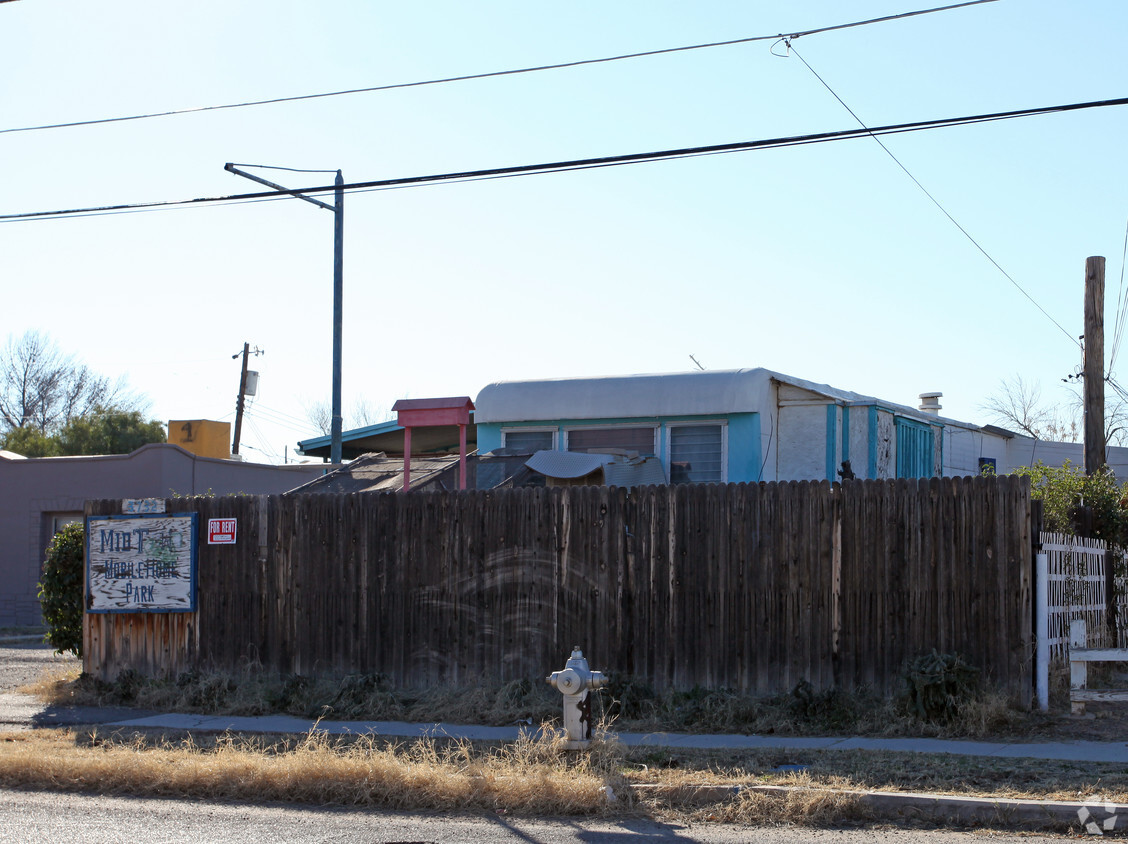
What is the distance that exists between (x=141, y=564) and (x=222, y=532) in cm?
116

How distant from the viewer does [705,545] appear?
11828 millimetres

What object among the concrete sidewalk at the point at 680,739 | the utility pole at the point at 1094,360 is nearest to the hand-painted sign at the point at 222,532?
the concrete sidewalk at the point at 680,739

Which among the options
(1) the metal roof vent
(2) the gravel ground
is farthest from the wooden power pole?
(1) the metal roof vent

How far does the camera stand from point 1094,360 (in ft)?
54.4

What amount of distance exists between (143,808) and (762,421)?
33.9 feet

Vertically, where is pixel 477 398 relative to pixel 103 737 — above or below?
above

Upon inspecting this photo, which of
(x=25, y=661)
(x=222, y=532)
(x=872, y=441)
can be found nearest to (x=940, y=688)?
(x=872, y=441)

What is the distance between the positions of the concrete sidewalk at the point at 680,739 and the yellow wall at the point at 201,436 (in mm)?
19548

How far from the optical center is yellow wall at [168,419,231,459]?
31.2 m

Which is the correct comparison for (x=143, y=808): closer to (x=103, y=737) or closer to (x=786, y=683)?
(x=103, y=737)

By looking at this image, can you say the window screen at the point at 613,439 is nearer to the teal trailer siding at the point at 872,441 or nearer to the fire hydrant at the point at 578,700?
the teal trailer siding at the point at 872,441

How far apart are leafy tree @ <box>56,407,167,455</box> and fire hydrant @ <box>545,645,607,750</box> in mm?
35721

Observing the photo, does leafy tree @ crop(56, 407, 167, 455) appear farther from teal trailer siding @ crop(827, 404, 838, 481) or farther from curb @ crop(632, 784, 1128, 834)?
curb @ crop(632, 784, 1128, 834)

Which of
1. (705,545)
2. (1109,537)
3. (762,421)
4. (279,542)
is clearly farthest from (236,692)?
(1109,537)
